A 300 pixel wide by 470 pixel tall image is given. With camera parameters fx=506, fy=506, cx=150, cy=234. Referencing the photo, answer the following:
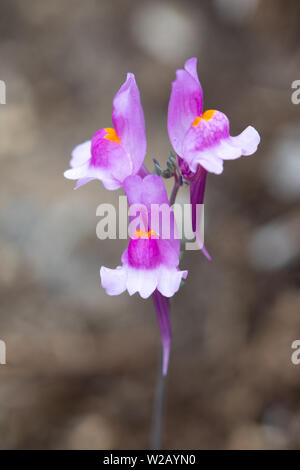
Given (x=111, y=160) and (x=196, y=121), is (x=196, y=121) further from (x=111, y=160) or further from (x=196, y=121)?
(x=111, y=160)

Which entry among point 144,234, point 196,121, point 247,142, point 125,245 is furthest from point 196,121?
point 125,245

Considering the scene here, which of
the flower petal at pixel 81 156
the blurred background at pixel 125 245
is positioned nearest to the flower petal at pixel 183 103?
the flower petal at pixel 81 156

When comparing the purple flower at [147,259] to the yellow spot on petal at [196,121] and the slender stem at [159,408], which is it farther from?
the slender stem at [159,408]

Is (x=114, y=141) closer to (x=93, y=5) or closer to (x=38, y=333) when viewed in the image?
(x=38, y=333)

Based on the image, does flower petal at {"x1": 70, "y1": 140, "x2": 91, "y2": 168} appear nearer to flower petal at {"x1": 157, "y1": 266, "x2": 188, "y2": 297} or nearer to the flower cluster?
the flower cluster

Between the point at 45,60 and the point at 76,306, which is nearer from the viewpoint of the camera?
the point at 76,306

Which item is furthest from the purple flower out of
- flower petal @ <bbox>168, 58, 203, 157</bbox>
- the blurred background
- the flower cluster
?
the blurred background

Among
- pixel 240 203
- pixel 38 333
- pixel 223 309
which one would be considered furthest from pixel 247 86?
pixel 38 333
